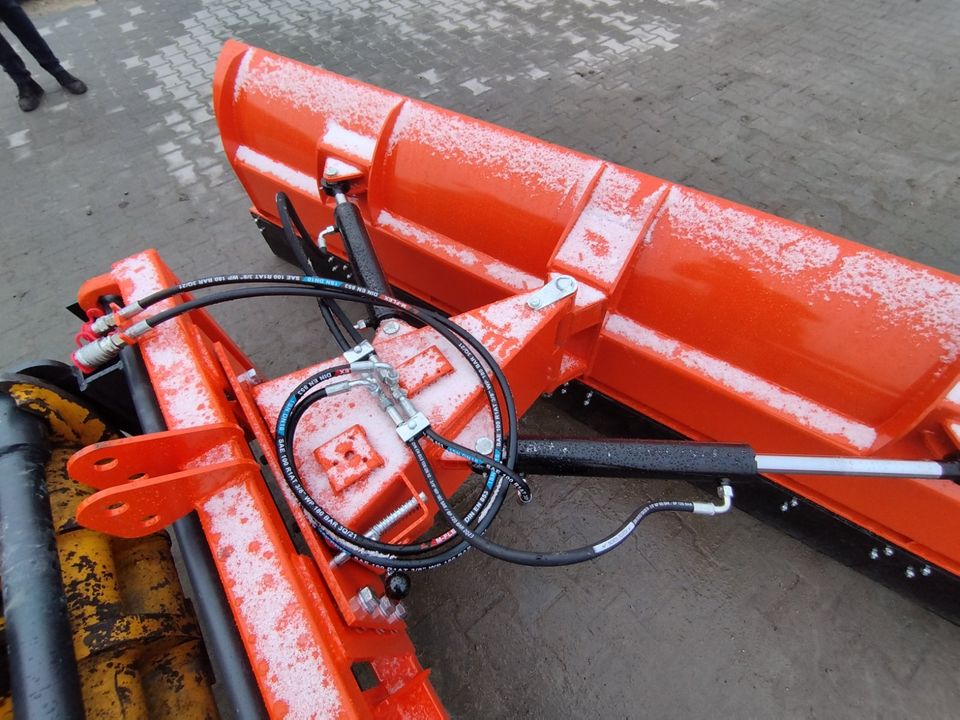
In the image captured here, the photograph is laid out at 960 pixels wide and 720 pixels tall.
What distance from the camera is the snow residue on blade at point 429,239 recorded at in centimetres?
205

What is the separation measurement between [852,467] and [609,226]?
0.98 m

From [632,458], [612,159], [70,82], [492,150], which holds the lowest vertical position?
[612,159]

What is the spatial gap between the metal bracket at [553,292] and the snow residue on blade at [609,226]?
4.6 inches

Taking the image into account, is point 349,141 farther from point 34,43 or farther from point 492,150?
point 34,43

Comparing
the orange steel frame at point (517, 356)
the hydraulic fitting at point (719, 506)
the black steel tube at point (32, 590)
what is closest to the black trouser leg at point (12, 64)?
the orange steel frame at point (517, 356)

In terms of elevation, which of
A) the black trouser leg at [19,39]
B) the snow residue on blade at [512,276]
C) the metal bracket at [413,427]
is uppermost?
the black trouser leg at [19,39]

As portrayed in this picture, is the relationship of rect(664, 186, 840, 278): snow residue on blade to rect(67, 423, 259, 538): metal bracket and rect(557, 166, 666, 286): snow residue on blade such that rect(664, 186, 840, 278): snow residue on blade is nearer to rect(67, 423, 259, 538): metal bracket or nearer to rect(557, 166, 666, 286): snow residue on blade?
Result: rect(557, 166, 666, 286): snow residue on blade

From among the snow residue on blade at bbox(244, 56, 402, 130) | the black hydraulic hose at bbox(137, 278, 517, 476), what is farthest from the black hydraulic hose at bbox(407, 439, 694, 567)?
the snow residue on blade at bbox(244, 56, 402, 130)

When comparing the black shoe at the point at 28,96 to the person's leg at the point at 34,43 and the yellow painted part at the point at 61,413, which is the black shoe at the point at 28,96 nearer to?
the person's leg at the point at 34,43

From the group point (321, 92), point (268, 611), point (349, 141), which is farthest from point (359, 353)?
point (321, 92)

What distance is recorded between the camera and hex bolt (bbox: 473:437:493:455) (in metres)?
1.39

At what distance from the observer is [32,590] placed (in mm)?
1082

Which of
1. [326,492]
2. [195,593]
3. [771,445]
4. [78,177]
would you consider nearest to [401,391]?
[326,492]

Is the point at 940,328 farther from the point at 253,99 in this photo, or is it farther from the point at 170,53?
the point at 170,53
